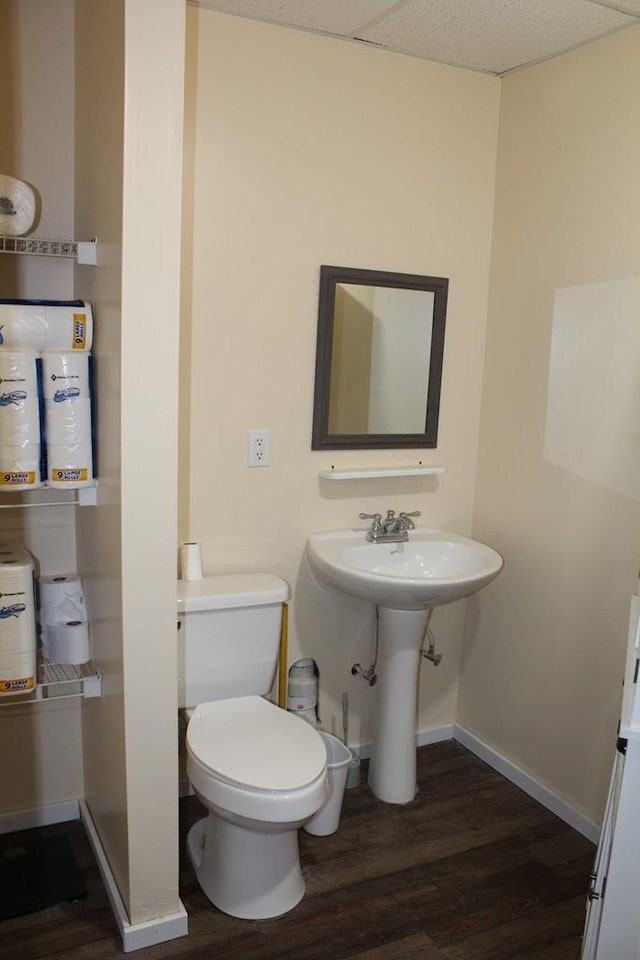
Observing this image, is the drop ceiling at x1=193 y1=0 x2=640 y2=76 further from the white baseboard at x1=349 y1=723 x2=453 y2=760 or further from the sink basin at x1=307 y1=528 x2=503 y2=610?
the white baseboard at x1=349 y1=723 x2=453 y2=760

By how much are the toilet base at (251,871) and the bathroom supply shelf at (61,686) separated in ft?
1.55

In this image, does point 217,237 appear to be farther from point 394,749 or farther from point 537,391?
point 394,749

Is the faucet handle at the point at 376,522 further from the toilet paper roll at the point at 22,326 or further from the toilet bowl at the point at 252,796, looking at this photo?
the toilet paper roll at the point at 22,326

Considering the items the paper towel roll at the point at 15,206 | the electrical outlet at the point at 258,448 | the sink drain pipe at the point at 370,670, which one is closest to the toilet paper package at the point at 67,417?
the paper towel roll at the point at 15,206

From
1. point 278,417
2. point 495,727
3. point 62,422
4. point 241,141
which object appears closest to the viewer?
point 62,422

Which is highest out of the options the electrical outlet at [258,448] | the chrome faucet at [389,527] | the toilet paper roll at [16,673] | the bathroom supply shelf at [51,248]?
the bathroom supply shelf at [51,248]

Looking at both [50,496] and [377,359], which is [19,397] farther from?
[377,359]

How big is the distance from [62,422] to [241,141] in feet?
3.45

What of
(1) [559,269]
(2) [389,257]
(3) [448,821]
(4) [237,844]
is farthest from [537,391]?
(4) [237,844]

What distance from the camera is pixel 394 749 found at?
269 cm

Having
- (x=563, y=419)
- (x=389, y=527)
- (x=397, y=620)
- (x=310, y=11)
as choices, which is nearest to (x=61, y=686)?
(x=397, y=620)

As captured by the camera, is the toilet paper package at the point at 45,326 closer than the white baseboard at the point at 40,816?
Yes

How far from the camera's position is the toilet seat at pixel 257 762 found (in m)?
1.93

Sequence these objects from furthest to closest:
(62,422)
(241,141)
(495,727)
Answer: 1. (495,727)
2. (241,141)
3. (62,422)
